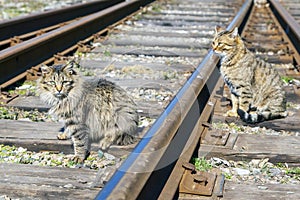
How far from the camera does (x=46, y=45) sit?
695cm

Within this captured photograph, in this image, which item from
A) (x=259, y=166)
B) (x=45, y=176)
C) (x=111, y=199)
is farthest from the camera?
(x=259, y=166)

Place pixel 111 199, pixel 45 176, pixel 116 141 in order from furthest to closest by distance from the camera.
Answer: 1. pixel 116 141
2. pixel 45 176
3. pixel 111 199

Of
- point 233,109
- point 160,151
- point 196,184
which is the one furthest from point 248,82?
point 160,151

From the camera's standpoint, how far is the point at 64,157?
397 cm

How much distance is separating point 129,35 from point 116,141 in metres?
5.10

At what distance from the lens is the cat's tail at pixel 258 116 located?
15.3ft

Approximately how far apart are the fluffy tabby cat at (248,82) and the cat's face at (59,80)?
60.6 inches

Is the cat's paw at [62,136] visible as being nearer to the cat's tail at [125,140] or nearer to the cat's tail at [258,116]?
the cat's tail at [125,140]

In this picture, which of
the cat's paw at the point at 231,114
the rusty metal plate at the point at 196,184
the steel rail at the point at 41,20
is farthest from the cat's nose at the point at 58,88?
the steel rail at the point at 41,20

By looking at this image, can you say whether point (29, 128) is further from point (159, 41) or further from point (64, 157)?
point (159, 41)

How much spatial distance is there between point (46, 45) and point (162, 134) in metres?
4.29

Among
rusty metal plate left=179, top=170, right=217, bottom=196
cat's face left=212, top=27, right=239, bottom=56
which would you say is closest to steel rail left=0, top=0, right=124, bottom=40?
cat's face left=212, top=27, right=239, bottom=56

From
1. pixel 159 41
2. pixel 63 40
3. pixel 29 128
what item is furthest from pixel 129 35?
pixel 29 128

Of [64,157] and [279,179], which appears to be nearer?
[279,179]
